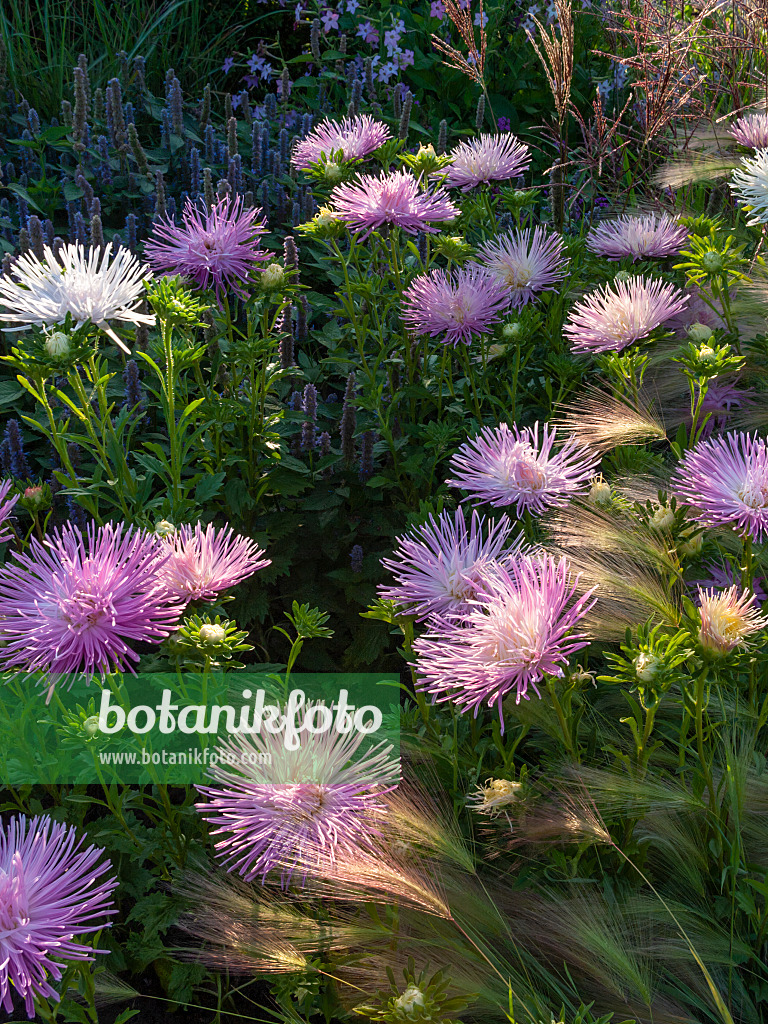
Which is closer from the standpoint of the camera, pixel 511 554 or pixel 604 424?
pixel 511 554

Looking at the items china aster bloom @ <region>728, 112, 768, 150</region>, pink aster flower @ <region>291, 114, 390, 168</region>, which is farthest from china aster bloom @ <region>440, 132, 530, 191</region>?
china aster bloom @ <region>728, 112, 768, 150</region>

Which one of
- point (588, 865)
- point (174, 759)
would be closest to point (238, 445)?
point (174, 759)

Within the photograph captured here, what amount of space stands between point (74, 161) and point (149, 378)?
4.86 ft

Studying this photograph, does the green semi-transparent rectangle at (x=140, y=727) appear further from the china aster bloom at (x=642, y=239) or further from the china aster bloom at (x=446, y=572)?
the china aster bloom at (x=642, y=239)

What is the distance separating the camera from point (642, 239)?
7.45ft

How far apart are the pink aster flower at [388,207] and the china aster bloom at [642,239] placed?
0.45 m

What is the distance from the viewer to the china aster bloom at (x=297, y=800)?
1.19m

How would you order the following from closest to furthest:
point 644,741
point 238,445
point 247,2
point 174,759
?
point 644,741 → point 174,759 → point 238,445 → point 247,2

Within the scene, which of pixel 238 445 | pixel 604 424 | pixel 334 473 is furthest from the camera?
Answer: pixel 334 473

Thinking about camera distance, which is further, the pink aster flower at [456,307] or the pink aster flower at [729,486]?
the pink aster flower at [456,307]

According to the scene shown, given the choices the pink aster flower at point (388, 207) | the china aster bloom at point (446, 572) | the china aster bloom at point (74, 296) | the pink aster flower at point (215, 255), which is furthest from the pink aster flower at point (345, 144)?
the china aster bloom at point (446, 572)

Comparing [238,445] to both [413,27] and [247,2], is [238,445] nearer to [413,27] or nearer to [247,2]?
[413,27]

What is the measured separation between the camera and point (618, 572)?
1.51 m

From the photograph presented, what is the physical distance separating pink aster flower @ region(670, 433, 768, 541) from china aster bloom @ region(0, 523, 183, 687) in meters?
0.79
